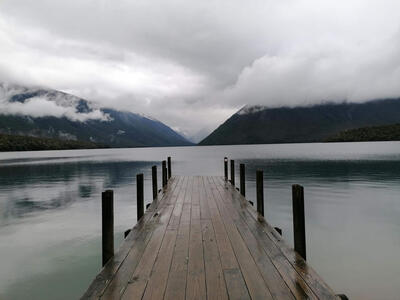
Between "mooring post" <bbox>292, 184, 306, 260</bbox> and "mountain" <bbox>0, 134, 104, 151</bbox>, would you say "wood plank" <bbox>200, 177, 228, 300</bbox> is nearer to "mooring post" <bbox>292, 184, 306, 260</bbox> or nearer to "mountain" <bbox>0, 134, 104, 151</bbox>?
"mooring post" <bbox>292, 184, 306, 260</bbox>

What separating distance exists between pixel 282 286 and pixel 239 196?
7.75 metres

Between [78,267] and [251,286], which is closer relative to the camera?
[251,286]

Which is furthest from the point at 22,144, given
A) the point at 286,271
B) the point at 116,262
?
the point at 286,271

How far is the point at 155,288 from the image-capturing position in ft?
12.8

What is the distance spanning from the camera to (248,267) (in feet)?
15.0

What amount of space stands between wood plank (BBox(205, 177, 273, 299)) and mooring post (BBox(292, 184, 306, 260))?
38.5 inches

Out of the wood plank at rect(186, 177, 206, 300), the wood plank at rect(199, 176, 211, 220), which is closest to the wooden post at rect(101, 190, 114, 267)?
the wood plank at rect(186, 177, 206, 300)

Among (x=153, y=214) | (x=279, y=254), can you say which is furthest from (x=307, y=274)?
(x=153, y=214)

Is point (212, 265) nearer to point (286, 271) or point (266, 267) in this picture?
point (266, 267)

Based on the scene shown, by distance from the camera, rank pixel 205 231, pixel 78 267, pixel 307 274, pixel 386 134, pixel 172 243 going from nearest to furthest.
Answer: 1. pixel 307 274
2. pixel 172 243
3. pixel 205 231
4. pixel 78 267
5. pixel 386 134

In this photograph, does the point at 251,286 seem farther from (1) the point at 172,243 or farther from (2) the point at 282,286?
(1) the point at 172,243

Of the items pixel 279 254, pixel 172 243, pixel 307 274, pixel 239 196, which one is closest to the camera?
pixel 307 274

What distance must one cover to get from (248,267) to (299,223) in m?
1.56

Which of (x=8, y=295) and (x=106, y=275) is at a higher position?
(x=106, y=275)
